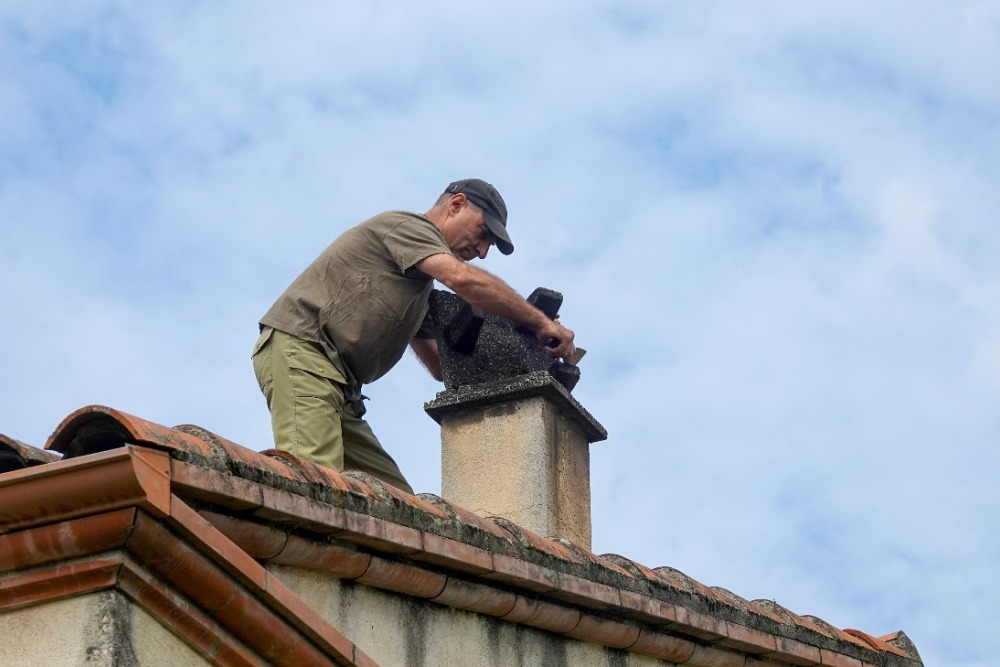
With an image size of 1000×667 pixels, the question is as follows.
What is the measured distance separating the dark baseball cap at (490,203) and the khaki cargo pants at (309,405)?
917mm

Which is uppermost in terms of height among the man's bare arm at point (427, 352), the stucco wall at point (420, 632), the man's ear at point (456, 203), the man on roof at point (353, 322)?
the man's ear at point (456, 203)

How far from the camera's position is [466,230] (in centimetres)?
658

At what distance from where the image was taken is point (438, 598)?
4684mm

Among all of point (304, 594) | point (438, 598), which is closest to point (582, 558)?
point (438, 598)

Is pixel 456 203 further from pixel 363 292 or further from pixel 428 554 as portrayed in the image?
pixel 428 554

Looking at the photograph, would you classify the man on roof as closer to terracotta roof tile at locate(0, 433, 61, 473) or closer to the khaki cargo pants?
the khaki cargo pants

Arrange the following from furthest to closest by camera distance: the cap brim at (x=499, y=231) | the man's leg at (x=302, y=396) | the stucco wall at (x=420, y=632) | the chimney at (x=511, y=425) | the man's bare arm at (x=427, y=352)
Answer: the man's bare arm at (x=427, y=352) → the chimney at (x=511, y=425) → the cap brim at (x=499, y=231) → the man's leg at (x=302, y=396) → the stucco wall at (x=420, y=632)

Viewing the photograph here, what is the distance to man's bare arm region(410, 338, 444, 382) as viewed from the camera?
24.0 feet

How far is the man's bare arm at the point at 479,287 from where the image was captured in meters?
6.07

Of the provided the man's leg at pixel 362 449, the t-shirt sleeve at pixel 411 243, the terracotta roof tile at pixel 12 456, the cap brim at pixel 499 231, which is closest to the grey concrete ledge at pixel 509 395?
the cap brim at pixel 499 231

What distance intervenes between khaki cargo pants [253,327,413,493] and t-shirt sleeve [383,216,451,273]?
46 centimetres

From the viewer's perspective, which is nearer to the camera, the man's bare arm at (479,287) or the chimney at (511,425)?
the man's bare arm at (479,287)

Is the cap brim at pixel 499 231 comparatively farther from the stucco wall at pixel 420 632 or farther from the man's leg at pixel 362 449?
the stucco wall at pixel 420 632

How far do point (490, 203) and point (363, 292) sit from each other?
27.8 inches
